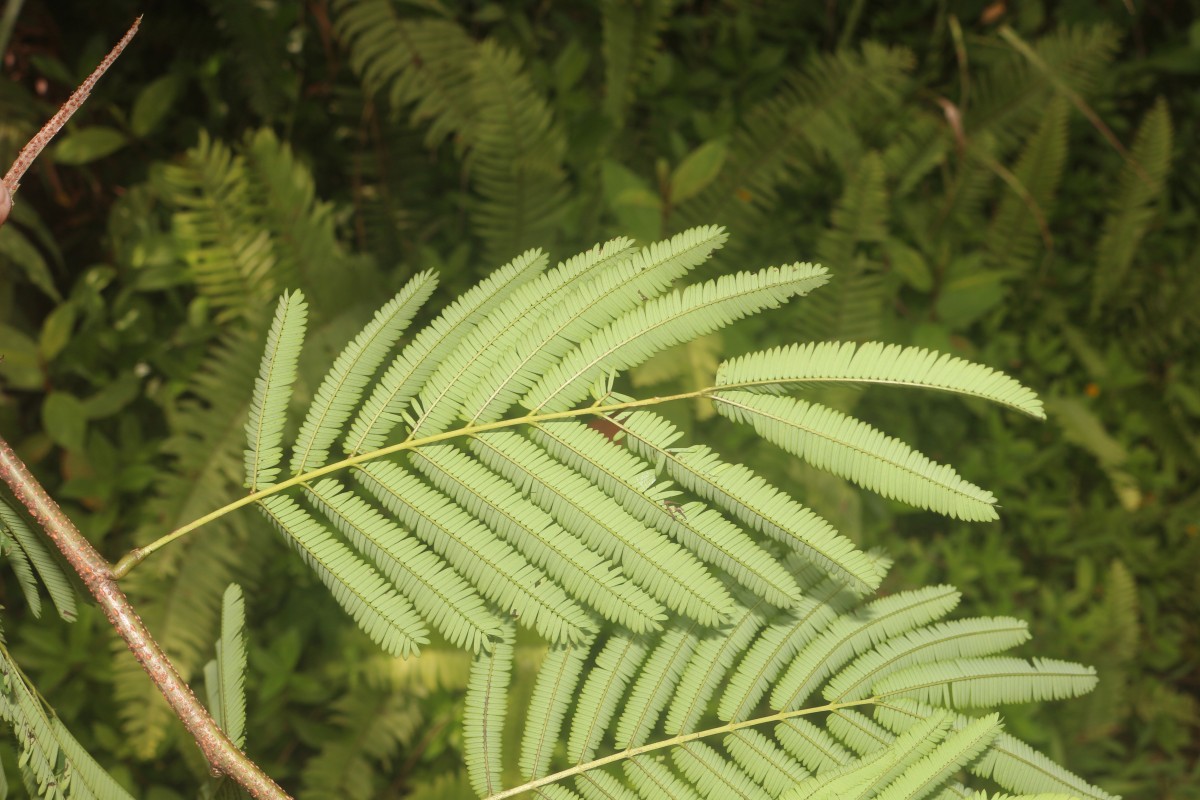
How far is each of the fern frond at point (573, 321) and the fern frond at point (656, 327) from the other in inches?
0.6

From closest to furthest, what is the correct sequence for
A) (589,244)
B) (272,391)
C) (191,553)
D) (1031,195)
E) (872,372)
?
(872,372) → (272,391) → (191,553) → (589,244) → (1031,195)

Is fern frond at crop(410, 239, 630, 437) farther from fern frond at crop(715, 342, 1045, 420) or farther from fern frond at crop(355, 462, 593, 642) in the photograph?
fern frond at crop(715, 342, 1045, 420)

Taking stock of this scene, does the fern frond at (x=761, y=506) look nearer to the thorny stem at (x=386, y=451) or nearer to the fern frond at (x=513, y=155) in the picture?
the thorny stem at (x=386, y=451)

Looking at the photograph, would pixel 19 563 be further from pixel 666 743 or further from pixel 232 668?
pixel 666 743

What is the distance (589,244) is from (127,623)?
1.61 m

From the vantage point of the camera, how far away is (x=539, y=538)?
86 centimetres

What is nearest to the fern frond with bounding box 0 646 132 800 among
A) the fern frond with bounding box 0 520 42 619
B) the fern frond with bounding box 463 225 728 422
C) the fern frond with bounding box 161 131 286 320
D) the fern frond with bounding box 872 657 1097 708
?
the fern frond with bounding box 0 520 42 619

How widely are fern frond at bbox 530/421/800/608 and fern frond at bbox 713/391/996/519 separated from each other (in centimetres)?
11

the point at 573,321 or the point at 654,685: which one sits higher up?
the point at 573,321

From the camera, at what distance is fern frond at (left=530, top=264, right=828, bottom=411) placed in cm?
86

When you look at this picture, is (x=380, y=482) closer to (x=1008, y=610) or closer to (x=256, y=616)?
(x=256, y=616)

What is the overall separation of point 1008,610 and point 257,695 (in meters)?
2.14

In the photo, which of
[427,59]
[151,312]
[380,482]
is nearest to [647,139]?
[427,59]

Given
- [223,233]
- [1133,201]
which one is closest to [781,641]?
[223,233]
